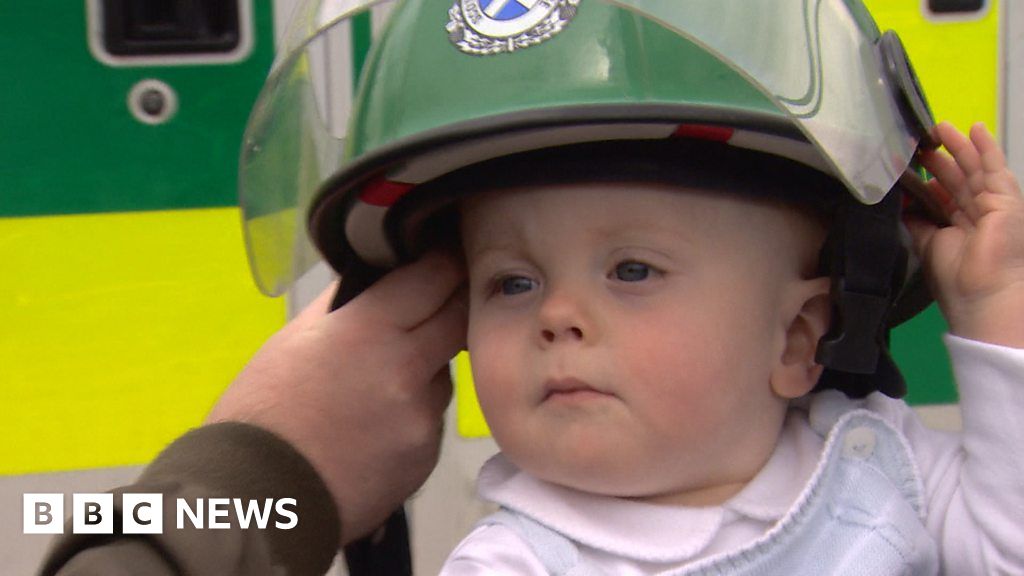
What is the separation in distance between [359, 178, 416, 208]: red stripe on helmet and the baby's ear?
405 millimetres

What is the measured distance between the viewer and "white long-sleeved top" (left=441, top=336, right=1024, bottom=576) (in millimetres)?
1277

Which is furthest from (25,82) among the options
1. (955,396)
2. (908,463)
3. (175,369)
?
(955,396)

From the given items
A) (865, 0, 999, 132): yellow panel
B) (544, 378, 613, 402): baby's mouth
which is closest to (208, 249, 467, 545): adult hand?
(544, 378, 613, 402): baby's mouth

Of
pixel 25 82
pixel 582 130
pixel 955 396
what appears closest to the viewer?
pixel 582 130

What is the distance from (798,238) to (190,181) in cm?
89

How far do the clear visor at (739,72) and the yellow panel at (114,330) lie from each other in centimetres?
37

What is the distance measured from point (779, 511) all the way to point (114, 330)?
3.18 ft

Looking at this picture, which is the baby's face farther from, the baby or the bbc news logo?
the bbc news logo

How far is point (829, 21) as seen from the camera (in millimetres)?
1204

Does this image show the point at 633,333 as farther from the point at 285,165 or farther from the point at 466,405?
the point at 466,405

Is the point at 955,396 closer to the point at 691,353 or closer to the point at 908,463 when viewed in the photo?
the point at 908,463

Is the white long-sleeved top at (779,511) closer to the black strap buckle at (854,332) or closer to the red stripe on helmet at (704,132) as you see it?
the black strap buckle at (854,332)

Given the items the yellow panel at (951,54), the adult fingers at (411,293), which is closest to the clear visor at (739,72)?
the adult fingers at (411,293)

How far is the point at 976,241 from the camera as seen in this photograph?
Answer: 134 centimetres
